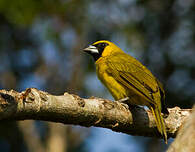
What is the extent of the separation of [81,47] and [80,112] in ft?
25.9

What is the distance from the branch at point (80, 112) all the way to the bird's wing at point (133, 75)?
0.38m

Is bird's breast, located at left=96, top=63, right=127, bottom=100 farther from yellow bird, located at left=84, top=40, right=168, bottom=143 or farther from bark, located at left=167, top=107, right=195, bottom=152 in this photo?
bark, located at left=167, top=107, right=195, bottom=152

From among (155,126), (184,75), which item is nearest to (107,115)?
(155,126)

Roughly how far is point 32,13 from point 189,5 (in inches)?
162

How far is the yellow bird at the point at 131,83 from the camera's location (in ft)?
14.3

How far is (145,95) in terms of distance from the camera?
442 cm

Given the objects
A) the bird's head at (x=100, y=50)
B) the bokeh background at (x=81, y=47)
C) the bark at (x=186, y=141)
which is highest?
the bokeh background at (x=81, y=47)

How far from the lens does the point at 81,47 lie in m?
11.0

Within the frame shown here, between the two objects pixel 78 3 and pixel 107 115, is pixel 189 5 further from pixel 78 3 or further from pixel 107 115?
pixel 107 115

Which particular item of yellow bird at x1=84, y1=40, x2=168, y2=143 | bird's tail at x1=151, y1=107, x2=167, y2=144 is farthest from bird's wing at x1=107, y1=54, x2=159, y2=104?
bird's tail at x1=151, y1=107, x2=167, y2=144

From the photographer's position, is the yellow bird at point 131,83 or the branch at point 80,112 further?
the yellow bird at point 131,83

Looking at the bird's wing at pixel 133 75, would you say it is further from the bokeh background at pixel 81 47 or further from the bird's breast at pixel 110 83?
the bokeh background at pixel 81 47

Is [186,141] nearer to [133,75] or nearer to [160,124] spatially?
[160,124]

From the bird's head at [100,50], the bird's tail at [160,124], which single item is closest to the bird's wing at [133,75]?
the bird's tail at [160,124]
